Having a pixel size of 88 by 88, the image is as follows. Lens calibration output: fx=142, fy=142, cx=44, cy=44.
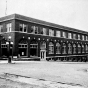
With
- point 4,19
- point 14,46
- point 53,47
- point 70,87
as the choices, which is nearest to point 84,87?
point 70,87

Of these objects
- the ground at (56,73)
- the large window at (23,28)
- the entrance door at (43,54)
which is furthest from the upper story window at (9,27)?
the ground at (56,73)

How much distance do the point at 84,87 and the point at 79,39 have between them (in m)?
45.0

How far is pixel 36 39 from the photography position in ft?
112

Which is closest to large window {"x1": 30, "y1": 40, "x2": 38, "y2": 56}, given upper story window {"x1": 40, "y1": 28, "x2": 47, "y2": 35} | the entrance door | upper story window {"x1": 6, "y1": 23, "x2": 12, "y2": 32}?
the entrance door

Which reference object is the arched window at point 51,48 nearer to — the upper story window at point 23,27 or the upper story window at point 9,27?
the upper story window at point 23,27

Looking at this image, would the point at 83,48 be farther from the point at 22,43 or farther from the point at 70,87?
the point at 70,87

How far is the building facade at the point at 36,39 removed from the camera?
30.2 meters

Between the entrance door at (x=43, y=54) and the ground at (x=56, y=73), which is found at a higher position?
the entrance door at (x=43, y=54)

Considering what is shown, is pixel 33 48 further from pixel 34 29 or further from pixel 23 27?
pixel 23 27

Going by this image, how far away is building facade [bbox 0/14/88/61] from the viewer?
3019 centimetres

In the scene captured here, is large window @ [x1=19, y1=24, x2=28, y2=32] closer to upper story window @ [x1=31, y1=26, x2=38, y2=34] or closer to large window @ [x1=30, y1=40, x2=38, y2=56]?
upper story window @ [x1=31, y1=26, x2=38, y2=34]

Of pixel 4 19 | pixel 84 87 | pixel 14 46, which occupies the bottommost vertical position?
pixel 84 87

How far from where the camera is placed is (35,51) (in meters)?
34.1

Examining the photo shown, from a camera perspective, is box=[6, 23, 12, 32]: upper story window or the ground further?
box=[6, 23, 12, 32]: upper story window
